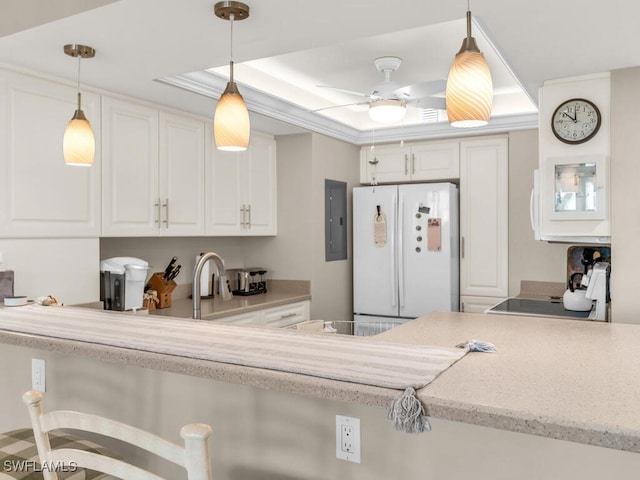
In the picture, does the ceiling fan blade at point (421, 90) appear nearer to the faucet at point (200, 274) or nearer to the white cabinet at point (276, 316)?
the faucet at point (200, 274)

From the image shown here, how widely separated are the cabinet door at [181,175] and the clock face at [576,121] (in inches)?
86.2

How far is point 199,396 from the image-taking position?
1.56m

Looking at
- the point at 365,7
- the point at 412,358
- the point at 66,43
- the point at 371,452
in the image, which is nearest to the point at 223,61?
the point at 66,43

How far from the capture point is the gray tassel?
105 cm

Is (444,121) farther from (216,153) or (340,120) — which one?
(216,153)

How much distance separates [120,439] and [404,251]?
3569 millimetres

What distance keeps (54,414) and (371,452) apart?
0.70 metres

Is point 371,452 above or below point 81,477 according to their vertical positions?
above

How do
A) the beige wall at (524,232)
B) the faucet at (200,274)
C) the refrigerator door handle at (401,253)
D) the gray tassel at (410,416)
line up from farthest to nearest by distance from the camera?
the refrigerator door handle at (401,253) < the beige wall at (524,232) < the faucet at (200,274) < the gray tassel at (410,416)

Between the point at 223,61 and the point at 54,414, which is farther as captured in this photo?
the point at 223,61

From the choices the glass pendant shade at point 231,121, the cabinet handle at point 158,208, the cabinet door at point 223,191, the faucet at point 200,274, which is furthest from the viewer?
the cabinet door at point 223,191

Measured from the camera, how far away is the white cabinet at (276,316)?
11.7 ft

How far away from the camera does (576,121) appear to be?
2.73 metres

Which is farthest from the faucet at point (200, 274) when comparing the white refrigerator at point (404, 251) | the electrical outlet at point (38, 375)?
the white refrigerator at point (404, 251)
